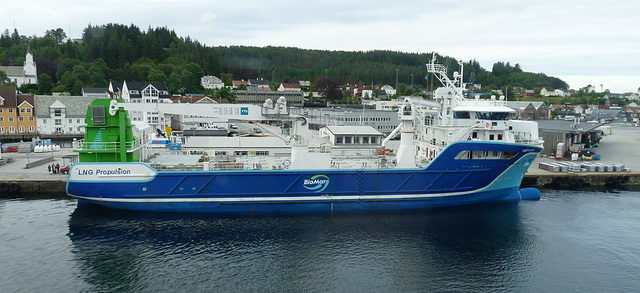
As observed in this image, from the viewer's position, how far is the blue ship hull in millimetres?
20453

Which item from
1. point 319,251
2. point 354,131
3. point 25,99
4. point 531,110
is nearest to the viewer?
point 319,251

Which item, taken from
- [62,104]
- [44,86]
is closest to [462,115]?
[62,104]

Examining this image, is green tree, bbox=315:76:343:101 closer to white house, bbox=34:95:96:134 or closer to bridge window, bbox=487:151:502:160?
white house, bbox=34:95:96:134

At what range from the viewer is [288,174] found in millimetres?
21031

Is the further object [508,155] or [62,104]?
[62,104]

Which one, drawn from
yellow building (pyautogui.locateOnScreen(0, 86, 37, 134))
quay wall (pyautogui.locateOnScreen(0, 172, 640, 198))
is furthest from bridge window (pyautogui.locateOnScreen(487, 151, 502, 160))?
yellow building (pyautogui.locateOnScreen(0, 86, 37, 134))

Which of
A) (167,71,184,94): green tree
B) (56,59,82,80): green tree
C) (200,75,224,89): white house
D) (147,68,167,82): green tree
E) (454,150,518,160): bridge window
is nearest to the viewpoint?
(454,150,518,160): bridge window

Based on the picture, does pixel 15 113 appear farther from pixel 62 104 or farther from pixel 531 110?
pixel 531 110

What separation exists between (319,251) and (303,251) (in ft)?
2.15

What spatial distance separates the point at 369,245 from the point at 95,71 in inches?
2932

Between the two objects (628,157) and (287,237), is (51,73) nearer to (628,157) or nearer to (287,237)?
(287,237)

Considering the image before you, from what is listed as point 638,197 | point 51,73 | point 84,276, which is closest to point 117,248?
point 84,276

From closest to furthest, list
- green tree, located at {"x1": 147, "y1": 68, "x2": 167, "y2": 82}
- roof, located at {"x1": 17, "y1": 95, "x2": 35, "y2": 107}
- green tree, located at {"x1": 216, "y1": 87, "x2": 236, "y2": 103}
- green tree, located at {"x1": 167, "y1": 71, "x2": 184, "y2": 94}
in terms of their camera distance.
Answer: roof, located at {"x1": 17, "y1": 95, "x2": 35, "y2": 107} → green tree, located at {"x1": 216, "y1": 87, "x2": 236, "y2": 103} → green tree, located at {"x1": 147, "y1": 68, "x2": 167, "y2": 82} → green tree, located at {"x1": 167, "y1": 71, "x2": 184, "y2": 94}

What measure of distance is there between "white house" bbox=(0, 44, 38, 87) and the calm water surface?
226ft
